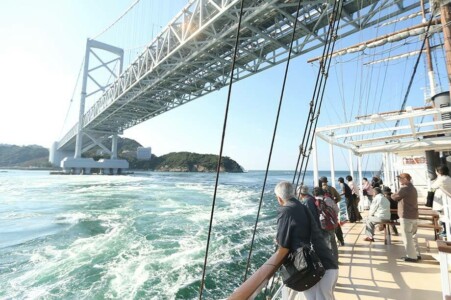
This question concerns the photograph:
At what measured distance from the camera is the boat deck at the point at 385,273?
8.63ft

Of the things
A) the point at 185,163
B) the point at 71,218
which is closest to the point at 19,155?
the point at 185,163

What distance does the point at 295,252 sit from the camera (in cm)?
148

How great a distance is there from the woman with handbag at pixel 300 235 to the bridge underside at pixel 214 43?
30.2 feet

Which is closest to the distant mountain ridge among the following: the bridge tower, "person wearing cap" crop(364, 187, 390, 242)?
the bridge tower

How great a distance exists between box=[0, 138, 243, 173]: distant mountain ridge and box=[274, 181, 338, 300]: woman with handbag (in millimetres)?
69781

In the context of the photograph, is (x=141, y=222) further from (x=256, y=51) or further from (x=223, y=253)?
(x=256, y=51)

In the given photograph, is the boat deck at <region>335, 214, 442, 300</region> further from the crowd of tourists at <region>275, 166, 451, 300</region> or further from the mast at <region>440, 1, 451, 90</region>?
the mast at <region>440, 1, 451, 90</region>

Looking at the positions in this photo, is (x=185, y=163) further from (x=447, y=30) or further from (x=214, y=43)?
(x=447, y=30)

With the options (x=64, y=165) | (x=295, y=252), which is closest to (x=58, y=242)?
(x=295, y=252)

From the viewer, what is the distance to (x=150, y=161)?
2943 inches

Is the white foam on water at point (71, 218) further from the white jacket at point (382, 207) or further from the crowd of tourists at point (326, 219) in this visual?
the white jacket at point (382, 207)

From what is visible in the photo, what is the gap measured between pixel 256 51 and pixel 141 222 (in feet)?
36.1

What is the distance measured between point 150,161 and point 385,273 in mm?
75899

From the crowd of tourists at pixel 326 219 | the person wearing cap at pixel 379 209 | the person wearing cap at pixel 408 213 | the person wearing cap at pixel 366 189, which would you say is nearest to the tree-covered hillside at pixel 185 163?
the person wearing cap at pixel 366 189
